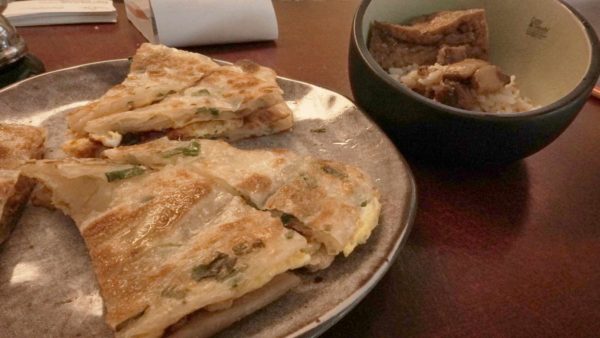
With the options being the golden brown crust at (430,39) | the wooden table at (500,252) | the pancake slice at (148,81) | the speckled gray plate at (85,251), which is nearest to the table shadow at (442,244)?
the wooden table at (500,252)

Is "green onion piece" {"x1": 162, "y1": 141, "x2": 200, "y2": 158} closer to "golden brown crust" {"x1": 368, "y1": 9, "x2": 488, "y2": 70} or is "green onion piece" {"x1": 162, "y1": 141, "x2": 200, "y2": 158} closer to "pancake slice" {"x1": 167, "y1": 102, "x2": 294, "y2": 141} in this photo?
"pancake slice" {"x1": 167, "y1": 102, "x2": 294, "y2": 141}

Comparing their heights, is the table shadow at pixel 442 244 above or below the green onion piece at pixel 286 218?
below

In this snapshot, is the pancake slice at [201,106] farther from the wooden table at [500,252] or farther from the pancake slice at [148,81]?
the wooden table at [500,252]

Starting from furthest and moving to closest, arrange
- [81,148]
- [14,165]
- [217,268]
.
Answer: [81,148], [14,165], [217,268]

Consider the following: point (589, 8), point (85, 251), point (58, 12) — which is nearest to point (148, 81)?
point (85, 251)

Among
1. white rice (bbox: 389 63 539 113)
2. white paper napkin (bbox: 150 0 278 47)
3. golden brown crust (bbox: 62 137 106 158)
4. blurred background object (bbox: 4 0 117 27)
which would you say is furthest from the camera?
blurred background object (bbox: 4 0 117 27)

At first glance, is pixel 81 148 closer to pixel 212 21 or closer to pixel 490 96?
pixel 212 21

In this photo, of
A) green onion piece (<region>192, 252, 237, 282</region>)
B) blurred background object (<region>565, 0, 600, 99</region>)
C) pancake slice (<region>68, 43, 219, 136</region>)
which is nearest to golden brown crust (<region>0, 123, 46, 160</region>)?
pancake slice (<region>68, 43, 219, 136</region>)
